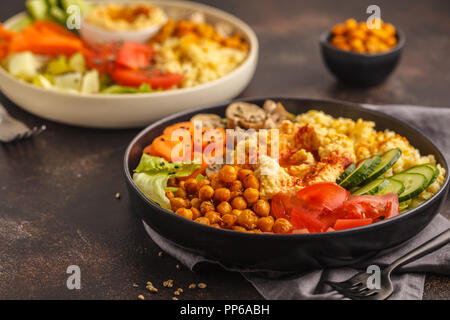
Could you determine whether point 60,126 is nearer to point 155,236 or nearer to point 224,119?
point 224,119

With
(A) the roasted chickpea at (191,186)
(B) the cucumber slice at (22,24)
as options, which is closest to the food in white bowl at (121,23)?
(B) the cucumber slice at (22,24)

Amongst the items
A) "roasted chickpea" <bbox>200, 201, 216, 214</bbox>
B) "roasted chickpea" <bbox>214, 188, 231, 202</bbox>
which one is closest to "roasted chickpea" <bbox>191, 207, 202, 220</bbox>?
"roasted chickpea" <bbox>200, 201, 216, 214</bbox>

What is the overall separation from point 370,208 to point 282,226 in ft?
1.42

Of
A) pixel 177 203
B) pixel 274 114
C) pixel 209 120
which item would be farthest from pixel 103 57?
pixel 177 203

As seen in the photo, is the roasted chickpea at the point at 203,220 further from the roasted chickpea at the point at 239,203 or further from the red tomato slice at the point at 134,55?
the red tomato slice at the point at 134,55

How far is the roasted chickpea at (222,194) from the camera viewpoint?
8.89 ft

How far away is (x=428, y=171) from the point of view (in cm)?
283

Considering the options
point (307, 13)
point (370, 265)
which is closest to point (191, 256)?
point (370, 265)

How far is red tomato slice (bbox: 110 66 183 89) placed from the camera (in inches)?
162

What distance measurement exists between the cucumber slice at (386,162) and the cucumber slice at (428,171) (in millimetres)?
102

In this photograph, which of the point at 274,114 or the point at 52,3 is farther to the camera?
the point at 52,3

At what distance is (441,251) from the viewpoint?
2662mm

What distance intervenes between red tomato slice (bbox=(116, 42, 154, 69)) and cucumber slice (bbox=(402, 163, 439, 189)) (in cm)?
231

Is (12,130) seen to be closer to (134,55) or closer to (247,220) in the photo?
(134,55)
